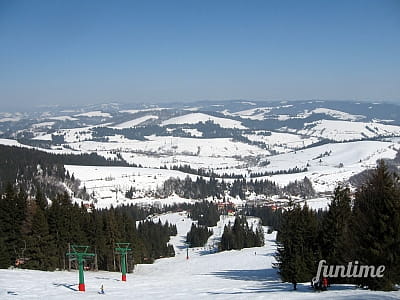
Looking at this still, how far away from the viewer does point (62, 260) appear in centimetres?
4806

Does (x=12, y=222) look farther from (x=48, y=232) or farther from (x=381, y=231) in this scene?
(x=381, y=231)

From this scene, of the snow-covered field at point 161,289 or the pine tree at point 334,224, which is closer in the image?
the snow-covered field at point 161,289

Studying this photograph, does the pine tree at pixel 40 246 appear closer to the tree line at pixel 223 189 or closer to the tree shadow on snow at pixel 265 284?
the tree shadow on snow at pixel 265 284

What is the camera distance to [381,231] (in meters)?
21.2

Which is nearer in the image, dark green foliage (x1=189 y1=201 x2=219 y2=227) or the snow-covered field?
the snow-covered field

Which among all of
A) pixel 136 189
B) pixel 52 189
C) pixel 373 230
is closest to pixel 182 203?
pixel 136 189

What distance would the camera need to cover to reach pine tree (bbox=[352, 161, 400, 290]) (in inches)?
831

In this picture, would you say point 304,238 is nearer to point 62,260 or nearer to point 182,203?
point 62,260

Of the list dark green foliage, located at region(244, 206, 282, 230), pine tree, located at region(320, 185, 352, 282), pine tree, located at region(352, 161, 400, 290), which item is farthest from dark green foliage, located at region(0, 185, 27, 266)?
dark green foliage, located at region(244, 206, 282, 230)

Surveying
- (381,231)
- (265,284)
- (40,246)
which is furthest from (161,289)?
(40,246)

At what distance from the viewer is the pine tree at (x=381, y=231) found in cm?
2111

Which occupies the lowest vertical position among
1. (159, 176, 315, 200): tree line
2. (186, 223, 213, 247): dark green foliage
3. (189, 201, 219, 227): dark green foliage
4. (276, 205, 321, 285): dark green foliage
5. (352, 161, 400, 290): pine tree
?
(159, 176, 315, 200): tree line

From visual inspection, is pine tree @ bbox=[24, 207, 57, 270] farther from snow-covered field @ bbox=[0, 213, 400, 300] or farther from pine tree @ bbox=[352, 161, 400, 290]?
pine tree @ bbox=[352, 161, 400, 290]

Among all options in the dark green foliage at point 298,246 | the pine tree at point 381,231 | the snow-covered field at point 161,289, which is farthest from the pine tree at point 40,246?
the pine tree at point 381,231
